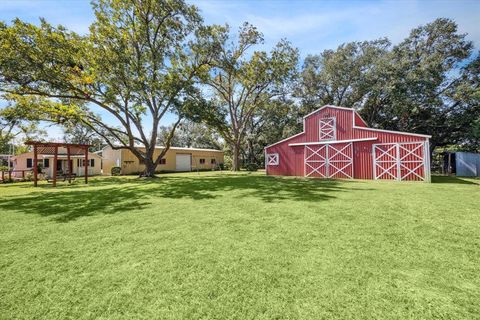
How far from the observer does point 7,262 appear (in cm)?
355

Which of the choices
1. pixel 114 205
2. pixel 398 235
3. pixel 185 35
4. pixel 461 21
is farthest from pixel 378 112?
pixel 114 205

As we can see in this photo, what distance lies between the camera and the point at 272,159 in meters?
21.1

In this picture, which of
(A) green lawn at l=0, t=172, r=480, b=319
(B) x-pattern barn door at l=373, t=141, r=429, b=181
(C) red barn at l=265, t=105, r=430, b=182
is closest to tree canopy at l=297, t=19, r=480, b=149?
(C) red barn at l=265, t=105, r=430, b=182

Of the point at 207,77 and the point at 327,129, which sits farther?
the point at 207,77

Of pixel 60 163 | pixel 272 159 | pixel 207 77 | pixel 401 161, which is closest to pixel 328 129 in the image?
pixel 401 161

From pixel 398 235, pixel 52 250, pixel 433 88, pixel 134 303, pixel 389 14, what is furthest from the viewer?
pixel 433 88

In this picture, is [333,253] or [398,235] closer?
[333,253]

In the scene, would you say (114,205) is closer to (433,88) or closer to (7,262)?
(7,262)

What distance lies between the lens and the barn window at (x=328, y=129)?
695 inches

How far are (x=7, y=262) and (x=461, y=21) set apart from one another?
3848cm

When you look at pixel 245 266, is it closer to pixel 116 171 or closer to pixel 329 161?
pixel 329 161

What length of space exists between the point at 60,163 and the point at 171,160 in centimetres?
1268

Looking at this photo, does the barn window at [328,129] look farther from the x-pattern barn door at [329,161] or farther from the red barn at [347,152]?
the x-pattern barn door at [329,161]

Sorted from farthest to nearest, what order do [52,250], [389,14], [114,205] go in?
[389,14]
[114,205]
[52,250]
